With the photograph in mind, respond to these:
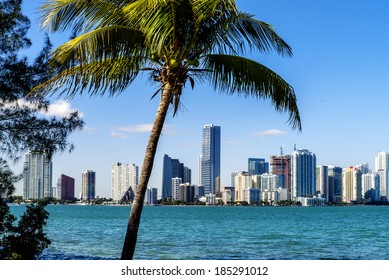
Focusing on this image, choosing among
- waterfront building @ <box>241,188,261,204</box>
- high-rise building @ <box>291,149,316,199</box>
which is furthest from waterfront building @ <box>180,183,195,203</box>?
high-rise building @ <box>291,149,316,199</box>

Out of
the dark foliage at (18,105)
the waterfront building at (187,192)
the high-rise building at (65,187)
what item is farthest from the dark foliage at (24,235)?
the waterfront building at (187,192)

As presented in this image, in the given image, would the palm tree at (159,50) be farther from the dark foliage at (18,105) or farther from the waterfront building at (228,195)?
the waterfront building at (228,195)

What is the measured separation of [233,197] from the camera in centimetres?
14050

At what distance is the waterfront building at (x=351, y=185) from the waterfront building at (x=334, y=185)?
1.16 meters

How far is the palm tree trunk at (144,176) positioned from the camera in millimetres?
9344

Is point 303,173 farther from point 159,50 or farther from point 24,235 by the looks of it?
point 159,50

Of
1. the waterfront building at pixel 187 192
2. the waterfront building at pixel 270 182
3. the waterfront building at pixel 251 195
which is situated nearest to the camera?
the waterfront building at pixel 187 192

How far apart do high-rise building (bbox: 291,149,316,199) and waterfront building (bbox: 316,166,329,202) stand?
169cm

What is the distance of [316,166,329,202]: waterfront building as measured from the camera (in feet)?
419

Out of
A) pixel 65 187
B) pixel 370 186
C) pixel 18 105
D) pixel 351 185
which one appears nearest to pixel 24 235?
pixel 18 105

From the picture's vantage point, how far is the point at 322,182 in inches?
5172

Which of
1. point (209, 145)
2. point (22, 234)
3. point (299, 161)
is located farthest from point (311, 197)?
point (22, 234)

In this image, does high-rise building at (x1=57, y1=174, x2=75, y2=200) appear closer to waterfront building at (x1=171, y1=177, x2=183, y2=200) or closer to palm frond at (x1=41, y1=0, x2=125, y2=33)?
waterfront building at (x1=171, y1=177, x2=183, y2=200)
